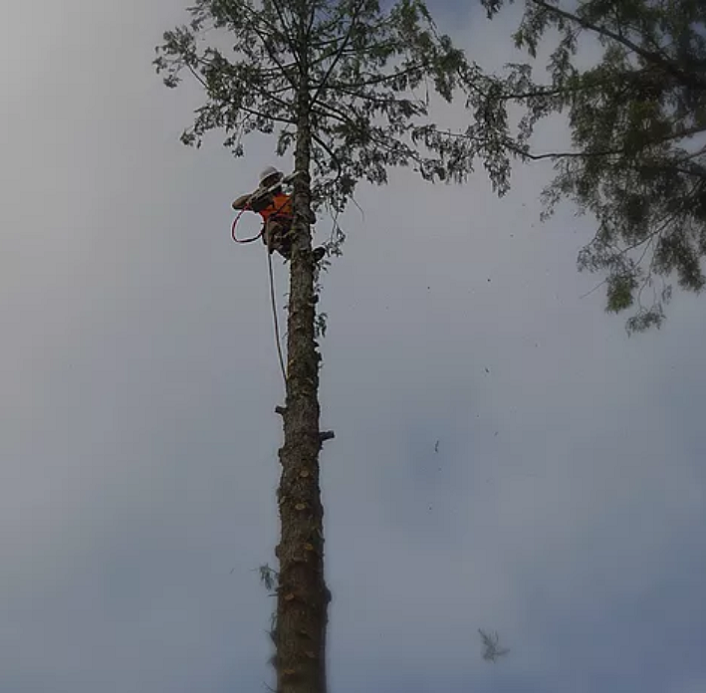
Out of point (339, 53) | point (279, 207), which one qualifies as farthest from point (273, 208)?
point (339, 53)

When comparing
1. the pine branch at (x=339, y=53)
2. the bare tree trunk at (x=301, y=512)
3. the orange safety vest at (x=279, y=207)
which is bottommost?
the bare tree trunk at (x=301, y=512)

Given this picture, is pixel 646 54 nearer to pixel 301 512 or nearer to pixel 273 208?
pixel 273 208

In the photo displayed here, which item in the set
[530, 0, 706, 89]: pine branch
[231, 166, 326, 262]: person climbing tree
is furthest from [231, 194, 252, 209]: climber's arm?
[530, 0, 706, 89]: pine branch

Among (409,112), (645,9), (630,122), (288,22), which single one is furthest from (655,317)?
(288,22)

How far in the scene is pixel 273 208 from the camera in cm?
748

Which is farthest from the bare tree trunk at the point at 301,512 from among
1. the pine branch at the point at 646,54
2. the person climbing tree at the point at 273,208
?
the pine branch at the point at 646,54

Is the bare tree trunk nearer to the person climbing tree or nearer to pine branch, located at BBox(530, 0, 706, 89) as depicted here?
the person climbing tree

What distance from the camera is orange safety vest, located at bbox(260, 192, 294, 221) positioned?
7344mm

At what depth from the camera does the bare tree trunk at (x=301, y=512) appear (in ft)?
14.0

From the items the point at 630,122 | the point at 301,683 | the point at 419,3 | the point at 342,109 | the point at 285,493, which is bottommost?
the point at 301,683

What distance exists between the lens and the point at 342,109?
8906mm

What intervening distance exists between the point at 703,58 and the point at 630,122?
0.67 meters

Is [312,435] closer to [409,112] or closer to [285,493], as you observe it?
[285,493]

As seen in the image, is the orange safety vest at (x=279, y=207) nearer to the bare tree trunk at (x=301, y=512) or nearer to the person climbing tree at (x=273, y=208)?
the person climbing tree at (x=273, y=208)
